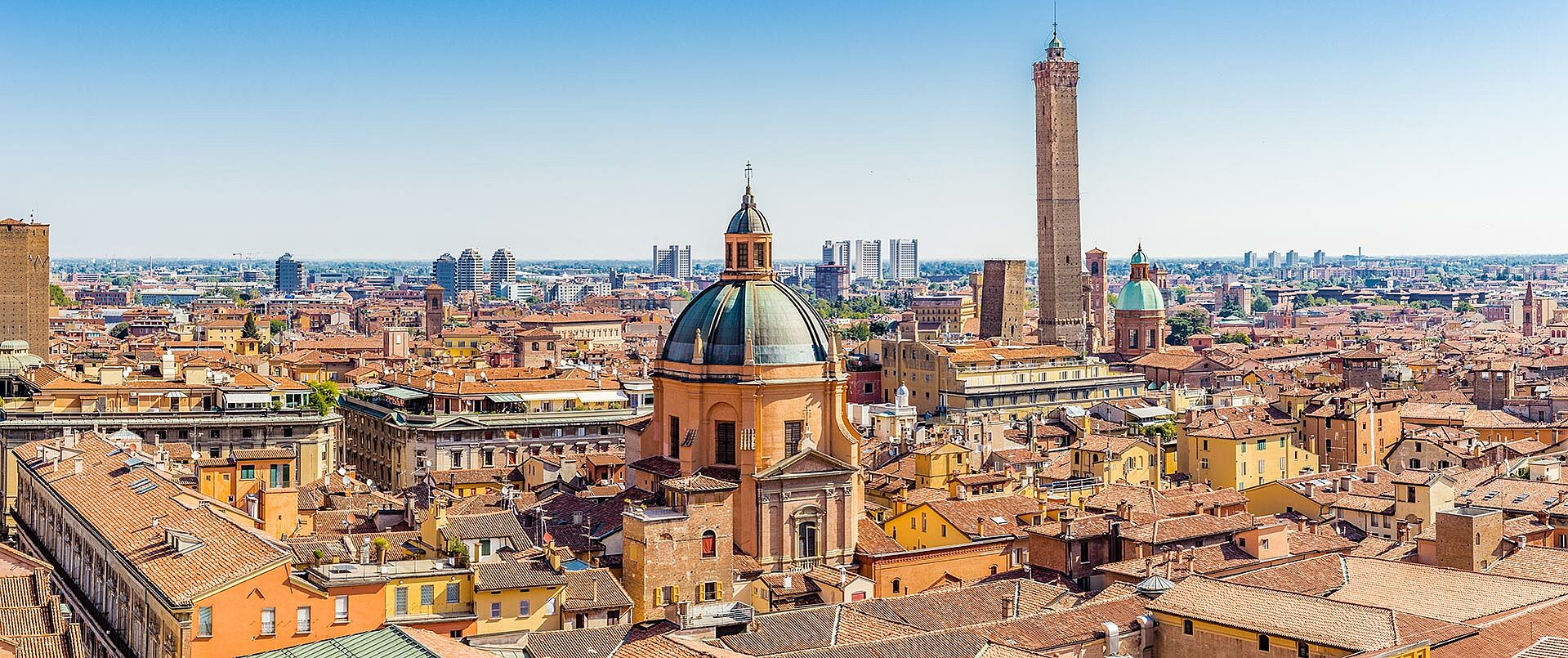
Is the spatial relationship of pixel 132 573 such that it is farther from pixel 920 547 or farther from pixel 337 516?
pixel 920 547

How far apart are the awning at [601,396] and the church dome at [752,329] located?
27.3 metres

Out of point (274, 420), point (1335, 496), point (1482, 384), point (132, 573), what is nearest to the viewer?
point (132, 573)

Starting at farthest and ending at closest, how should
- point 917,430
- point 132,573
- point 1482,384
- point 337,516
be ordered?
1. point 1482,384
2. point 917,430
3. point 337,516
4. point 132,573

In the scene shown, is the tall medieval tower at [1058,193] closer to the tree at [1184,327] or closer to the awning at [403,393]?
the tree at [1184,327]

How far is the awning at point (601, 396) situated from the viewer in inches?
2788

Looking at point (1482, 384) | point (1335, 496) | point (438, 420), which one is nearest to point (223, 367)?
point (438, 420)

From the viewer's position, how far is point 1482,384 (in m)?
79.9

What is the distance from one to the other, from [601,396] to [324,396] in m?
10.6

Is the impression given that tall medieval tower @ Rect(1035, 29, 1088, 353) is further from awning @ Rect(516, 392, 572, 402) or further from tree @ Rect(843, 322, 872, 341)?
awning @ Rect(516, 392, 572, 402)

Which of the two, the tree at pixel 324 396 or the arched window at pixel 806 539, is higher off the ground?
the tree at pixel 324 396

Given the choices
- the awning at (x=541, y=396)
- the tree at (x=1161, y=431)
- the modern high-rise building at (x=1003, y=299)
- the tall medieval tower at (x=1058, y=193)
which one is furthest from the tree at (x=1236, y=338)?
the awning at (x=541, y=396)

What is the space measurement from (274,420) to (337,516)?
1941 centimetres

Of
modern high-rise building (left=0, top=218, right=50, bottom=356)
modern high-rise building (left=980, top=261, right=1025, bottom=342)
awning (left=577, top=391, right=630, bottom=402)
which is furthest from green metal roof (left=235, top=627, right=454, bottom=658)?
modern high-rise building (left=980, top=261, right=1025, bottom=342)

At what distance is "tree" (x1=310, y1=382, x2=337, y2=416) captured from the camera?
6593cm
